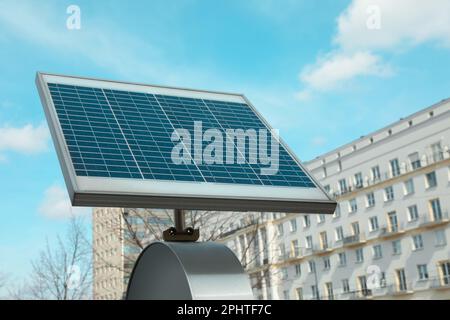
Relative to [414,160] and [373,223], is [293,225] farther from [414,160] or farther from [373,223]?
[414,160]

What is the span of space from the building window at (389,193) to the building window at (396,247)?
4.15 metres

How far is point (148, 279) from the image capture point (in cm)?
529

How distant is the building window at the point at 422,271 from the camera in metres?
56.5

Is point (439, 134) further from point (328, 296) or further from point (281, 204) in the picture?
point (281, 204)

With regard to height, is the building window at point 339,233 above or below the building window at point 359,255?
above

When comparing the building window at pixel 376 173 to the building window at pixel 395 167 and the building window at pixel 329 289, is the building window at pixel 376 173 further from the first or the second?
the building window at pixel 329 289

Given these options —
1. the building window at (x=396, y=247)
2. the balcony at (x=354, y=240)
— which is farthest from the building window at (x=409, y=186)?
the balcony at (x=354, y=240)

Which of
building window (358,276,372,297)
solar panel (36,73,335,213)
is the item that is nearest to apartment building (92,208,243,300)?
solar panel (36,73,335,213)

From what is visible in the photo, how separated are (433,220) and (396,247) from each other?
5403 mm

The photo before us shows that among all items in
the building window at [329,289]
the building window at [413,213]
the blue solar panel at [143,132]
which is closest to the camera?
the blue solar panel at [143,132]

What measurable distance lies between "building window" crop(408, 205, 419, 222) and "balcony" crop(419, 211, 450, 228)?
87 centimetres
